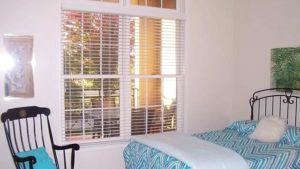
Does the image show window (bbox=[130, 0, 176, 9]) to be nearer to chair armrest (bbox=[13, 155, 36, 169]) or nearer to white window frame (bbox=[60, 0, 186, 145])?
white window frame (bbox=[60, 0, 186, 145])

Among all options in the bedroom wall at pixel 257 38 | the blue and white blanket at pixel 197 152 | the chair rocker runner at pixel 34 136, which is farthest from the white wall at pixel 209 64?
the chair rocker runner at pixel 34 136

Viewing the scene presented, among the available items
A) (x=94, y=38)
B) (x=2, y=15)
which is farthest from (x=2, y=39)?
(x=94, y=38)

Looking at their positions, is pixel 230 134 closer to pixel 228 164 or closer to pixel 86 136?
pixel 228 164

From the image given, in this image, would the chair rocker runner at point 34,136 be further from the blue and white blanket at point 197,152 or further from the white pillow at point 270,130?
the white pillow at point 270,130

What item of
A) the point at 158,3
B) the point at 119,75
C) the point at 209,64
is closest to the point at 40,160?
the point at 119,75

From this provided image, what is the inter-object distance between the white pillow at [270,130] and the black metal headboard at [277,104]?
37 cm

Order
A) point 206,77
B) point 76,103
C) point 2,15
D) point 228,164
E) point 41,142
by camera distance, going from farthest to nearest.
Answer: point 206,77, point 76,103, point 41,142, point 2,15, point 228,164

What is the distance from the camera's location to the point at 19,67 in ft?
11.1

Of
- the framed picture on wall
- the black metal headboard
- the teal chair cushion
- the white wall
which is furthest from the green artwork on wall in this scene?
the framed picture on wall

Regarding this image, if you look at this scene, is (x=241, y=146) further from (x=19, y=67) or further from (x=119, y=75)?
(x=19, y=67)

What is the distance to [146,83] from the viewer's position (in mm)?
4145

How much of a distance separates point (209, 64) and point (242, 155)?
5.78 ft

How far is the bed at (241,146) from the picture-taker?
2816mm

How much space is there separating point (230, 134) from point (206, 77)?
100 centimetres
